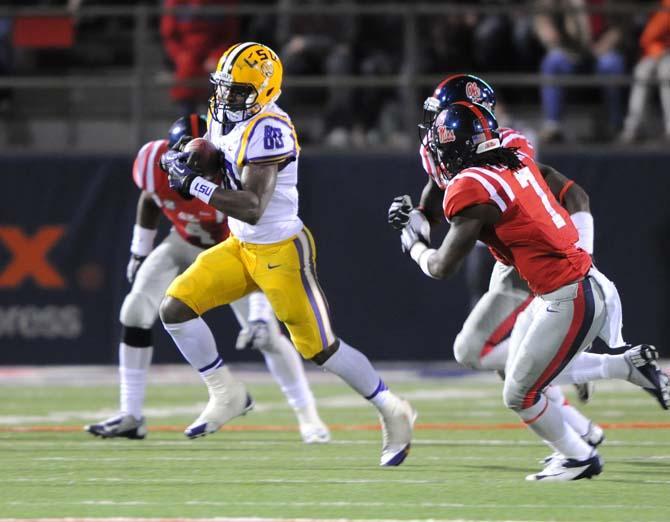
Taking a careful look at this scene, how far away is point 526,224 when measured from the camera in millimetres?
5512

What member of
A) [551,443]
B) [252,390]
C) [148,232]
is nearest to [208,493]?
[551,443]

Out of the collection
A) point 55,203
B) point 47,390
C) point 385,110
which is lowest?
point 47,390

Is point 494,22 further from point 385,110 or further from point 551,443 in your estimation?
point 551,443

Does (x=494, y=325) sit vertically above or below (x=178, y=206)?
below

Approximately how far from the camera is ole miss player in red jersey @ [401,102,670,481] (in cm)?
547

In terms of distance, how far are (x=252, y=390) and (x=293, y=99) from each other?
2.39 m

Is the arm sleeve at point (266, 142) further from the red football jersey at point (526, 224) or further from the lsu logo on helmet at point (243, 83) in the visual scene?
the red football jersey at point (526, 224)

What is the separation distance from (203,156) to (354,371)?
1118 mm

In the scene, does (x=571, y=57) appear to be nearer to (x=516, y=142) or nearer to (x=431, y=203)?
(x=431, y=203)

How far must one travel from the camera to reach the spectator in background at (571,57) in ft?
35.9

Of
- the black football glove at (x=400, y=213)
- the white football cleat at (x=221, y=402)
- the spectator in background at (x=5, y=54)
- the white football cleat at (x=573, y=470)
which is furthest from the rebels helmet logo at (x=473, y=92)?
the spectator in background at (x=5, y=54)

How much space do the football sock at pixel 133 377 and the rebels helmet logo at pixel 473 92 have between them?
7.75 ft

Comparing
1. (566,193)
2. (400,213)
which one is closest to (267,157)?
(400,213)

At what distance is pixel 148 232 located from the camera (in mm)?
7508
